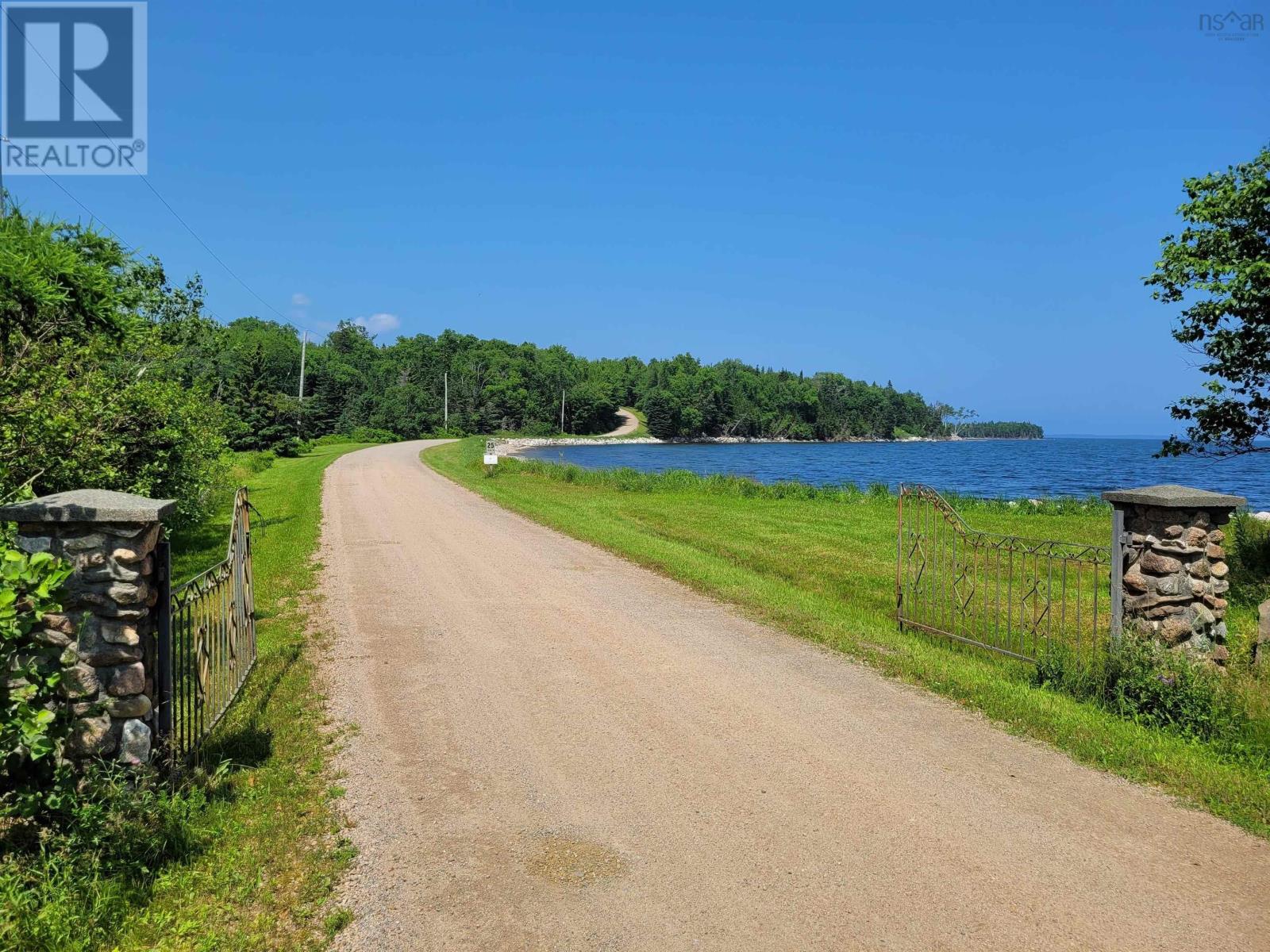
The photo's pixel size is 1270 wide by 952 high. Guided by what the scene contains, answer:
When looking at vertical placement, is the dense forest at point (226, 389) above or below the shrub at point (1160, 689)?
above

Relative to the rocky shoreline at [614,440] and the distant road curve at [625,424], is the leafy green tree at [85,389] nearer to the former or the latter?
the rocky shoreline at [614,440]

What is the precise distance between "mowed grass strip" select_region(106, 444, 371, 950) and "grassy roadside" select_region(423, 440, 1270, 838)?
4961 mm

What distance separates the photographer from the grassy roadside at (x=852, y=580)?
18.1 ft

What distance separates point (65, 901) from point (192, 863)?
606mm

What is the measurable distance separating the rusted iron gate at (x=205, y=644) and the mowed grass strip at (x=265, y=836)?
249 mm

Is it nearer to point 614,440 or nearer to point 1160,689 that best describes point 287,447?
point 1160,689

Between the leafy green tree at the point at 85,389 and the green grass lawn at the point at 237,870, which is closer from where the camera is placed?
the green grass lawn at the point at 237,870

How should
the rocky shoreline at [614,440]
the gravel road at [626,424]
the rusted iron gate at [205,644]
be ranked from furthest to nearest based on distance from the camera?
the gravel road at [626,424], the rocky shoreline at [614,440], the rusted iron gate at [205,644]

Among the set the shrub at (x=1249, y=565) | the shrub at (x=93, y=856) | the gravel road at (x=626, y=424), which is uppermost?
the gravel road at (x=626, y=424)

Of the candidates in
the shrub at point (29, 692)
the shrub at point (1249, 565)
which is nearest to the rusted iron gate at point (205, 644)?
the shrub at point (29, 692)

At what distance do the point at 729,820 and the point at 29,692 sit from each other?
356 centimetres

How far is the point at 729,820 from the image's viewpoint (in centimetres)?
475

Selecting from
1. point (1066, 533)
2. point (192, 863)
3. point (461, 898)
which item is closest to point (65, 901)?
point (192, 863)

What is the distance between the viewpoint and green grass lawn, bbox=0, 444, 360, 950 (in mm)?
3578
